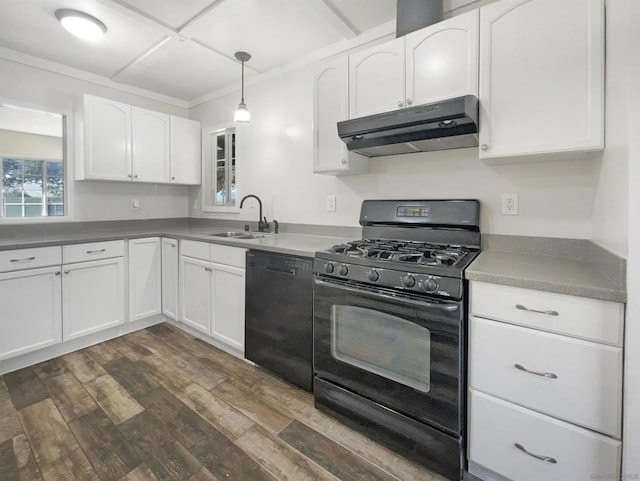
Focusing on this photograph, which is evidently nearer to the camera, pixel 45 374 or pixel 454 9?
pixel 454 9

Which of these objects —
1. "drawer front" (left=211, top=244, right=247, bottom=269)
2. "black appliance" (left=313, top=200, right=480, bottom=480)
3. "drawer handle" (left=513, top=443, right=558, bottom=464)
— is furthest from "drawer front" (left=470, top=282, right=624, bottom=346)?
"drawer front" (left=211, top=244, right=247, bottom=269)

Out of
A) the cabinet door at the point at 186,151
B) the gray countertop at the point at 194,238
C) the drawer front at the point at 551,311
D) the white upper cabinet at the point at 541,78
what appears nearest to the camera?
the drawer front at the point at 551,311

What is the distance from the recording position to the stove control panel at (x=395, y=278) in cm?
129

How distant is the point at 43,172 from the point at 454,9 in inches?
137

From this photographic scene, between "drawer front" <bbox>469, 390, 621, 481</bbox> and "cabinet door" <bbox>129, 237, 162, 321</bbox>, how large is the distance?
269cm

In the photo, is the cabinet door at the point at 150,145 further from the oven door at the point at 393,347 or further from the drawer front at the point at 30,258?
the oven door at the point at 393,347

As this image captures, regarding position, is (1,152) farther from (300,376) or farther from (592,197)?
(592,197)

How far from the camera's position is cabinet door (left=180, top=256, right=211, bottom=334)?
98.0 inches

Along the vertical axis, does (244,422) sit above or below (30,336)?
below

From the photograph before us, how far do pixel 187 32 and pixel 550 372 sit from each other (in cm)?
283

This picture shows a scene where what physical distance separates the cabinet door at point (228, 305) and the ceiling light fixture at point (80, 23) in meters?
1.75

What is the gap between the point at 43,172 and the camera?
2.78 meters

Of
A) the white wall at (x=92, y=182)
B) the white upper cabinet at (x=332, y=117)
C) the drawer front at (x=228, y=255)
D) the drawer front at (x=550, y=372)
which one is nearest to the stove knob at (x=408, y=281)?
the drawer front at (x=550, y=372)

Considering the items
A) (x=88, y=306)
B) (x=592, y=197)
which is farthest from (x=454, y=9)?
(x=88, y=306)
